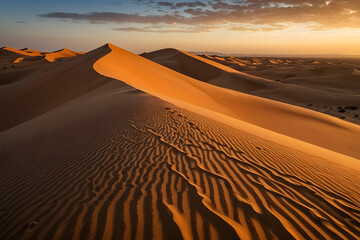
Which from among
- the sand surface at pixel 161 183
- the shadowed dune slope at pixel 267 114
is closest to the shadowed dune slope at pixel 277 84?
the shadowed dune slope at pixel 267 114

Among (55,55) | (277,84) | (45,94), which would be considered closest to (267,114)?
(45,94)

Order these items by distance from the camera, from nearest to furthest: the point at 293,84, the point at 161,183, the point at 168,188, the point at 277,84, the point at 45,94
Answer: the point at 168,188
the point at 161,183
the point at 45,94
the point at 277,84
the point at 293,84

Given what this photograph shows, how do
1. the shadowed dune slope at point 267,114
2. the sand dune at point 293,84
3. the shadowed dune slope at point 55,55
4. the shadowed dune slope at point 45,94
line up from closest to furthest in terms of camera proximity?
the shadowed dune slope at point 267,114, the shadowed dune slope at point 45,94, the sand dune at point 293,84, the shadowed dune slope at point 55,55

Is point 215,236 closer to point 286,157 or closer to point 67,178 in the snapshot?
point 67,178

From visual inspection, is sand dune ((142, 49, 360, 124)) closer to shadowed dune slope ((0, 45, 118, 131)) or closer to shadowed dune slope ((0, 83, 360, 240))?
shadowed dune slope ((0, 83, 360, 240))

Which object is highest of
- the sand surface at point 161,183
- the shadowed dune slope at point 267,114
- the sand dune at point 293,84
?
the sand surface at point 161,183

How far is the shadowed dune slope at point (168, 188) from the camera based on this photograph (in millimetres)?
2367

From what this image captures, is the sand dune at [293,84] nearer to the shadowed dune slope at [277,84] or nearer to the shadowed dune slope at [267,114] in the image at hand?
the shadowed dune slope at [277,84]

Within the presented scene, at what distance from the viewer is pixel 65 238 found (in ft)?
7.25

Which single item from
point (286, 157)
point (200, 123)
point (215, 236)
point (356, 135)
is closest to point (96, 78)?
point (200, 123)

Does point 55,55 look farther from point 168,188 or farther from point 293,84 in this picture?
point 168,188

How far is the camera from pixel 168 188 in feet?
10.0

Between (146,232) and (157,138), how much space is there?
2.85 meters

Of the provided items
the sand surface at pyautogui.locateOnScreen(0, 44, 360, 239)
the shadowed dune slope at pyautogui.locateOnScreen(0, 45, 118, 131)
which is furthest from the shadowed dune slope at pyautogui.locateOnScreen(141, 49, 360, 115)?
the sand surface at pyautogui.locateOnScreen(0, 44, 360, 239)
